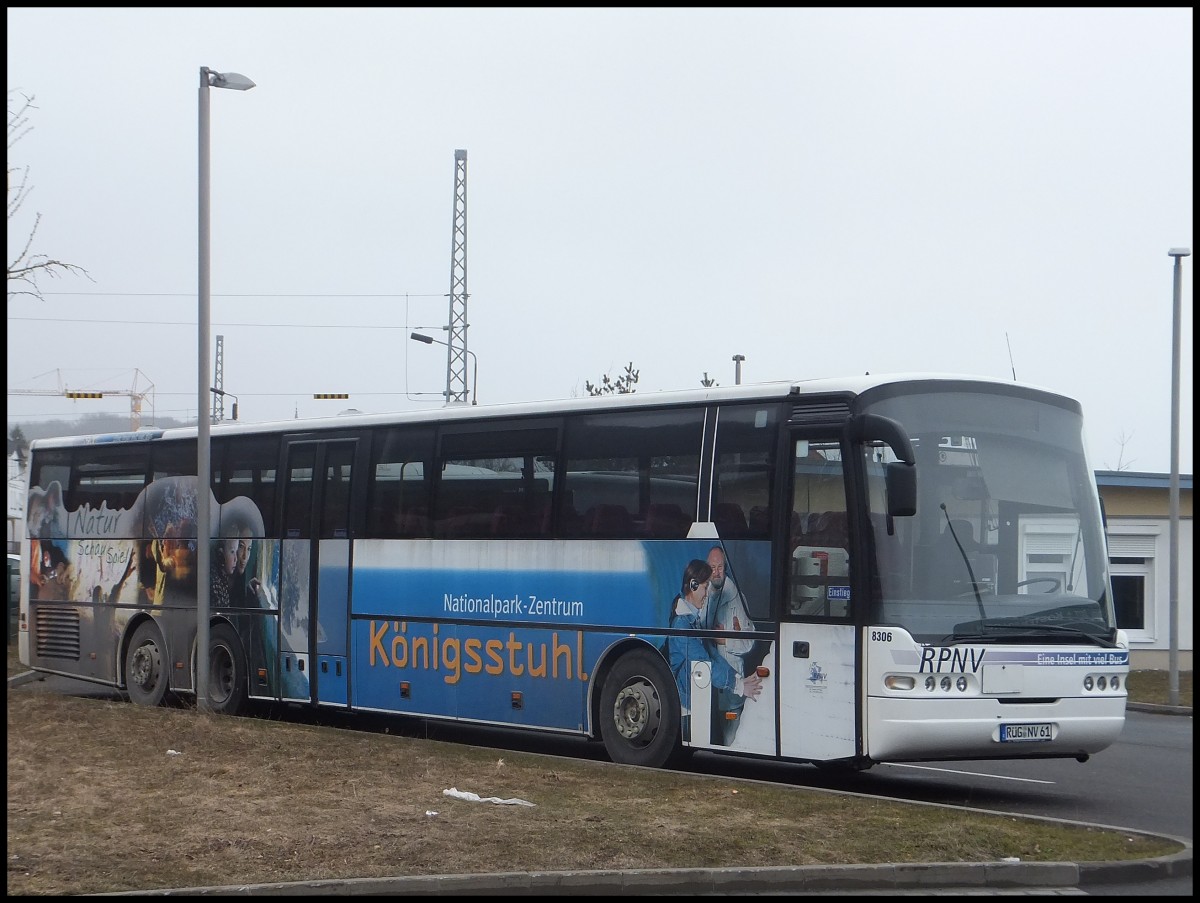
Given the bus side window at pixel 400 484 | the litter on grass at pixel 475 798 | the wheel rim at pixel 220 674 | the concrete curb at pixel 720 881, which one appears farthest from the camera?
the wheel rim at pixel 220 674

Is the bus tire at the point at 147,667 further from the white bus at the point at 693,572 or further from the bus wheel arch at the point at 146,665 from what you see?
the white bus at the point at 693,572

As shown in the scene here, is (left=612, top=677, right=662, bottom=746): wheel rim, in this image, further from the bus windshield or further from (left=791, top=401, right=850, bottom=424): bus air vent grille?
(left=791, top=401, right=850, bottom=424): bus air vent grille

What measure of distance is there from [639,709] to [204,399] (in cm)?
731

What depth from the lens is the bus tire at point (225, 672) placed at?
1922cm

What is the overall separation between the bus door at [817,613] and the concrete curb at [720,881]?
3.47 meters

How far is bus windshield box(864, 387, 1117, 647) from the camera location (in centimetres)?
1245

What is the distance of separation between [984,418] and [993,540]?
112cm

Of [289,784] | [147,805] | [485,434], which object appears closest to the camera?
[147,805]

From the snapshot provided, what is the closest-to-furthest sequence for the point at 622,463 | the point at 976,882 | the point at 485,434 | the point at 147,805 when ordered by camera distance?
the point at 976,882 < the point at 147,805 < the point at 622,463 < the point at 485,434

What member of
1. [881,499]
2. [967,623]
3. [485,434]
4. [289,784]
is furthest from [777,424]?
[289,784]

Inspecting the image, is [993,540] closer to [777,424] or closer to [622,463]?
[777,424]

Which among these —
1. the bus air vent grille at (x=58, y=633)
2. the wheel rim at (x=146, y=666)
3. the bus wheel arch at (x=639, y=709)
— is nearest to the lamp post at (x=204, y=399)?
the wheel rim at (x=146, y=666)

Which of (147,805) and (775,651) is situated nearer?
(147,805)

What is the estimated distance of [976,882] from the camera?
891 centimetres
